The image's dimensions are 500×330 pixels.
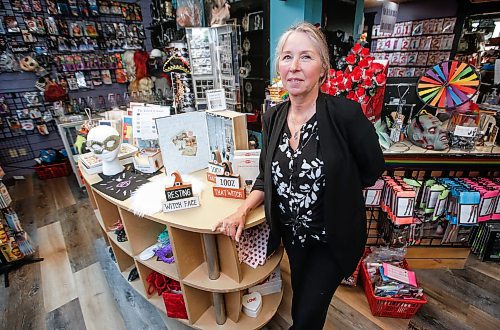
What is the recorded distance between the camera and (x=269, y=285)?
1.61 metres

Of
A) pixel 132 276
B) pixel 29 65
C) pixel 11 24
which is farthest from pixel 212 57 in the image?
pixel 11 24

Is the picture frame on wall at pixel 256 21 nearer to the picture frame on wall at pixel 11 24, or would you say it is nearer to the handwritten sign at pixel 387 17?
the handwritten sign at pixel 387 17

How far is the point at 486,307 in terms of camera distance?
1748 millimetres

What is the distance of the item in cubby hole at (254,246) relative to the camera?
138 cm

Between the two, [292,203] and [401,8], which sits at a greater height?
[401,8]

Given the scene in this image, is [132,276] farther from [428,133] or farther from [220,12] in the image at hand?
[220,12]

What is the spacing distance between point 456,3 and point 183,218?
653 centimetres

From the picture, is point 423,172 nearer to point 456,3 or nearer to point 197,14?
point 197,14

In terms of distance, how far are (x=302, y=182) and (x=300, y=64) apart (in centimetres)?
45

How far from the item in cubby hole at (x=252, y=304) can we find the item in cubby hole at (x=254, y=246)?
309mm

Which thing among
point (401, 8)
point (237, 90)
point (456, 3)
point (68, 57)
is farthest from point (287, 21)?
point (401, 8)

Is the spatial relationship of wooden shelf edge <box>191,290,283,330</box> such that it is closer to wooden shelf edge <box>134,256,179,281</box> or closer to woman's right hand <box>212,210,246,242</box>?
wooden shelf edge <box>134,256,179,281</box>

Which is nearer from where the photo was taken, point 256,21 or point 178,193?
point 178,193

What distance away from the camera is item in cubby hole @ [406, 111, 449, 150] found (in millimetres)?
1688
